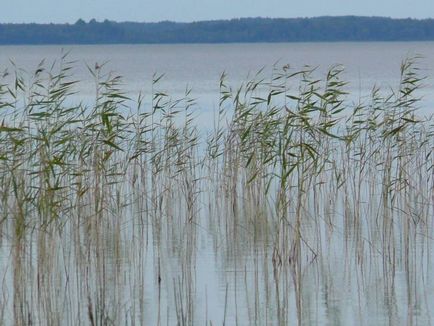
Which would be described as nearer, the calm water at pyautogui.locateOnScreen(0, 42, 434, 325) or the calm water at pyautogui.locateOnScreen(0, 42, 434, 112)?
the calm water at pyautogui.locateOnScreen(0, 42, 434, 325)

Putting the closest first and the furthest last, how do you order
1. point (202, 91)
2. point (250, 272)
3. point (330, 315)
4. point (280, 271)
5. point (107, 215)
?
point (330, 315) < point (280, 271) < point (250, 272) < point (107, 215) < point (202, 91)

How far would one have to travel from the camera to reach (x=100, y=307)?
744cm

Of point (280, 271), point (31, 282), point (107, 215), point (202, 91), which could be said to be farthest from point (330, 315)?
point (202, 91)

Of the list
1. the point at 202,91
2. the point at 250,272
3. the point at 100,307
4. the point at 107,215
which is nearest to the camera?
the point at 100,307

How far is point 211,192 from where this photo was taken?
12828 mm

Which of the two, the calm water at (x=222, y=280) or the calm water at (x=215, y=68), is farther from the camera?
the calm water at (x=215, y=68)

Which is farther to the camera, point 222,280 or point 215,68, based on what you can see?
point 215,68

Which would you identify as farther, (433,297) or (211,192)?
(211,192)

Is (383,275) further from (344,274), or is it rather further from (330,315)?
(330,315)

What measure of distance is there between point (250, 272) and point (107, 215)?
1.96m

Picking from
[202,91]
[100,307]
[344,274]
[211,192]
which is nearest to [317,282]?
[344,274]

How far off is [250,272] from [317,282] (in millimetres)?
601

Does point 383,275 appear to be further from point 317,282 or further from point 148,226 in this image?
point 148,226

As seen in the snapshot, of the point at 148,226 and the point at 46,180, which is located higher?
the point at 46,180
